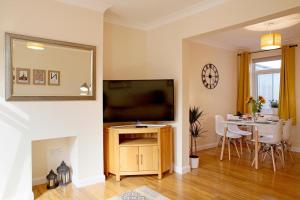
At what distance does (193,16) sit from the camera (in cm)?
329

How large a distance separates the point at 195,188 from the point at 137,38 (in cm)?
266

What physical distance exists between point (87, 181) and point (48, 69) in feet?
5.12

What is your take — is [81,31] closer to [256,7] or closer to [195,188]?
[256,7]

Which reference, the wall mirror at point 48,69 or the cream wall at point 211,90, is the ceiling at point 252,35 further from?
the wall mirror at point 48,69

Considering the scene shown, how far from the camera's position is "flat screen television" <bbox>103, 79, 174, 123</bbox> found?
3336 mm

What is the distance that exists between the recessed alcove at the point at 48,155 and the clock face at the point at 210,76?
10.8 feet

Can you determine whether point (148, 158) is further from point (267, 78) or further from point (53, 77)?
point (267, 78)

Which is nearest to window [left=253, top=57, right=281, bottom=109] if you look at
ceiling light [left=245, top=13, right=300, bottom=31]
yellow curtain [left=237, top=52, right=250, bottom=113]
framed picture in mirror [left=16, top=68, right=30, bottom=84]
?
yellow curtain [left=237, top=52, right=250, bottom=113]

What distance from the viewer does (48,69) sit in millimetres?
2740

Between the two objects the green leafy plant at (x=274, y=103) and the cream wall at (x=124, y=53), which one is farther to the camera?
the green leafy plant at (x=274, y=103)

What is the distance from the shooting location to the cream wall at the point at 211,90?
4.96 m

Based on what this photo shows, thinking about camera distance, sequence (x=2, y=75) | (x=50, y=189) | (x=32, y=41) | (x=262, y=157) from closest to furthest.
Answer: (x=2, y=75) < (x=32, y=41) < (x=50, y=189) < (x=262, y=157)

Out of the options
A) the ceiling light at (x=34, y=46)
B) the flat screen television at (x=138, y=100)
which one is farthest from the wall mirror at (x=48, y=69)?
the flat screen television at (x=138, y=100)

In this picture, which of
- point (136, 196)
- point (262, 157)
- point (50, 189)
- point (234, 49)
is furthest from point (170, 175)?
point (234, 49)
